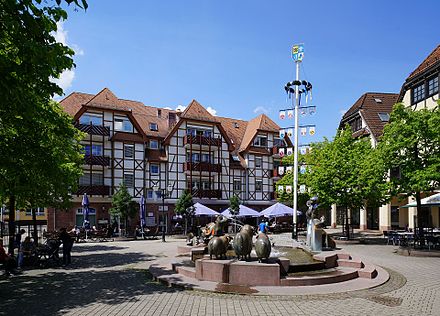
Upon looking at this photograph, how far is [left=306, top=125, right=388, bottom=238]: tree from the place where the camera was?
90.8 ft

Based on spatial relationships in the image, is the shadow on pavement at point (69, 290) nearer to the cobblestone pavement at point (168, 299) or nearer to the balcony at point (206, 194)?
the cobblestone pavement at point (168, 299)

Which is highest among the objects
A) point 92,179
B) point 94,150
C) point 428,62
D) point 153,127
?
point 428,62

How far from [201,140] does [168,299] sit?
3593 cm

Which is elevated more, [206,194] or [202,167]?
[202,167]

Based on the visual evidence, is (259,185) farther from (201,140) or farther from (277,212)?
(277,212)

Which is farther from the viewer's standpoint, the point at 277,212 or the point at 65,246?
the point at 277,212

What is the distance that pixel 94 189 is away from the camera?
1534 inches

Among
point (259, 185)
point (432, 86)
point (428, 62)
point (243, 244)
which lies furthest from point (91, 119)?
point (243, 244)

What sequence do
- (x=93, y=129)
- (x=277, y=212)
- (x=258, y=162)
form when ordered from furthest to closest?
(x=258, y=162) < (x=93, y=129) < (x=277, y=212)

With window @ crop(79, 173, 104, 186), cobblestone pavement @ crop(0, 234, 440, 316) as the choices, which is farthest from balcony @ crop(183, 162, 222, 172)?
cobblestone pavement @ crop(0, 234, 440, 316)

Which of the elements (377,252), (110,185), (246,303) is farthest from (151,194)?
(246,303)

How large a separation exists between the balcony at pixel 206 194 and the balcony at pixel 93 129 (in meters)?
11.3

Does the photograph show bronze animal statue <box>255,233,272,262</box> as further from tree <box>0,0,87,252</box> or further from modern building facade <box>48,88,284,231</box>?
modern building facade <box>48,88,284,231</box>

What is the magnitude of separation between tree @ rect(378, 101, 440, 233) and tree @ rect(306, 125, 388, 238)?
3.87m
